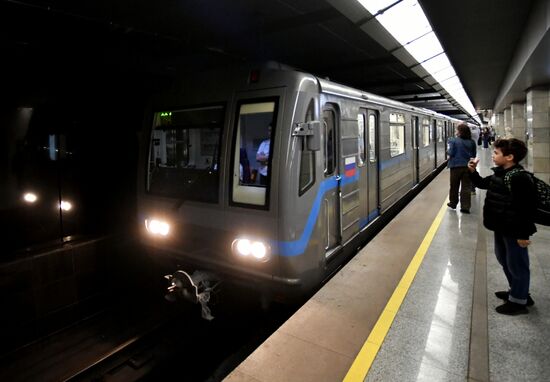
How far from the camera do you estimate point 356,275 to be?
409 cm

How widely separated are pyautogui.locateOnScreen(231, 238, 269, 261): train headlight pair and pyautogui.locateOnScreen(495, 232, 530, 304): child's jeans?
208cm

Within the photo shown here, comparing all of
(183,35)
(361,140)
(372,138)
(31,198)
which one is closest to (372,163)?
(372,138)

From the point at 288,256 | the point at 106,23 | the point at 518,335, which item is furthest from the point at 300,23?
the point at 518,335

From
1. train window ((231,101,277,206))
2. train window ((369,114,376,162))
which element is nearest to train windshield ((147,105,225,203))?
train window ((231,101,277,206))

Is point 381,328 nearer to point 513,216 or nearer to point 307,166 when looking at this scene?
point 513,216

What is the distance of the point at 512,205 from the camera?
2949mm

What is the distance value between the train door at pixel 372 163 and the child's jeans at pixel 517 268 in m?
2.27

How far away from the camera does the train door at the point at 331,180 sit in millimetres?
3850

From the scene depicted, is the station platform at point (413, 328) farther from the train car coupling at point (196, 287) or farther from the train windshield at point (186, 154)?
the train windshield at point (186, 154)

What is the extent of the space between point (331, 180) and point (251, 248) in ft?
3.94

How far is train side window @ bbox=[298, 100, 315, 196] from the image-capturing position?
3.26 metres

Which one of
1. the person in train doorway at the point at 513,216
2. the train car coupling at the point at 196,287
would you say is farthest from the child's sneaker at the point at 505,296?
the train car coupling at the point at 196,287

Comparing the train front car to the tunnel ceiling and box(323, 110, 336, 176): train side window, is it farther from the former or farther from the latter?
the tunnel ceiling

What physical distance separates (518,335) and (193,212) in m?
3.05
